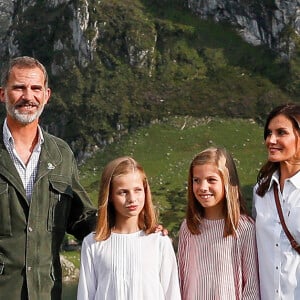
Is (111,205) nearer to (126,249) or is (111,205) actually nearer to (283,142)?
(126,249)

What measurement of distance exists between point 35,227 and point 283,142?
4407 millimetres

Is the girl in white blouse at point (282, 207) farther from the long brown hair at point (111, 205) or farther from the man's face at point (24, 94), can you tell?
the man's face at point (24, 94)

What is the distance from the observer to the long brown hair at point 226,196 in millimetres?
12352

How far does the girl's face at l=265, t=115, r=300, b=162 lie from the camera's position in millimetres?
12102

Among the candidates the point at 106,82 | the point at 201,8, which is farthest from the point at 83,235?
the point at 201,8

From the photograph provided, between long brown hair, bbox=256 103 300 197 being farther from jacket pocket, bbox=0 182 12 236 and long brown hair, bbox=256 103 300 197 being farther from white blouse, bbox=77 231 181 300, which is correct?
jacket pocket, bbox=0 182 12 236

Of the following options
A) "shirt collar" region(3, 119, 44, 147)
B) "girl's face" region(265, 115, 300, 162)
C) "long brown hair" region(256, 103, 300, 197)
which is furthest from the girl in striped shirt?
"shirt collar" region(3, 119, 44, 147)

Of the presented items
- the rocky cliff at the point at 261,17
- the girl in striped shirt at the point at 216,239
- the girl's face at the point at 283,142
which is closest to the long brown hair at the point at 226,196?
the girl in striped shirt at the point at 216,239

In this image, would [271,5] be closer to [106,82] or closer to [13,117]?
[106,82]

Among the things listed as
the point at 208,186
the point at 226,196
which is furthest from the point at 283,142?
the point at 208,186

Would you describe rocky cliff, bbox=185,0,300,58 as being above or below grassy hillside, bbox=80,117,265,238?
above

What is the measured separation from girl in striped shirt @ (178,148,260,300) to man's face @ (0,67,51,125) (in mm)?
3058

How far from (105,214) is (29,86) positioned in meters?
2.46

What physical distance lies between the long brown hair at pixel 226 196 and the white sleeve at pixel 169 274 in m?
0.88
